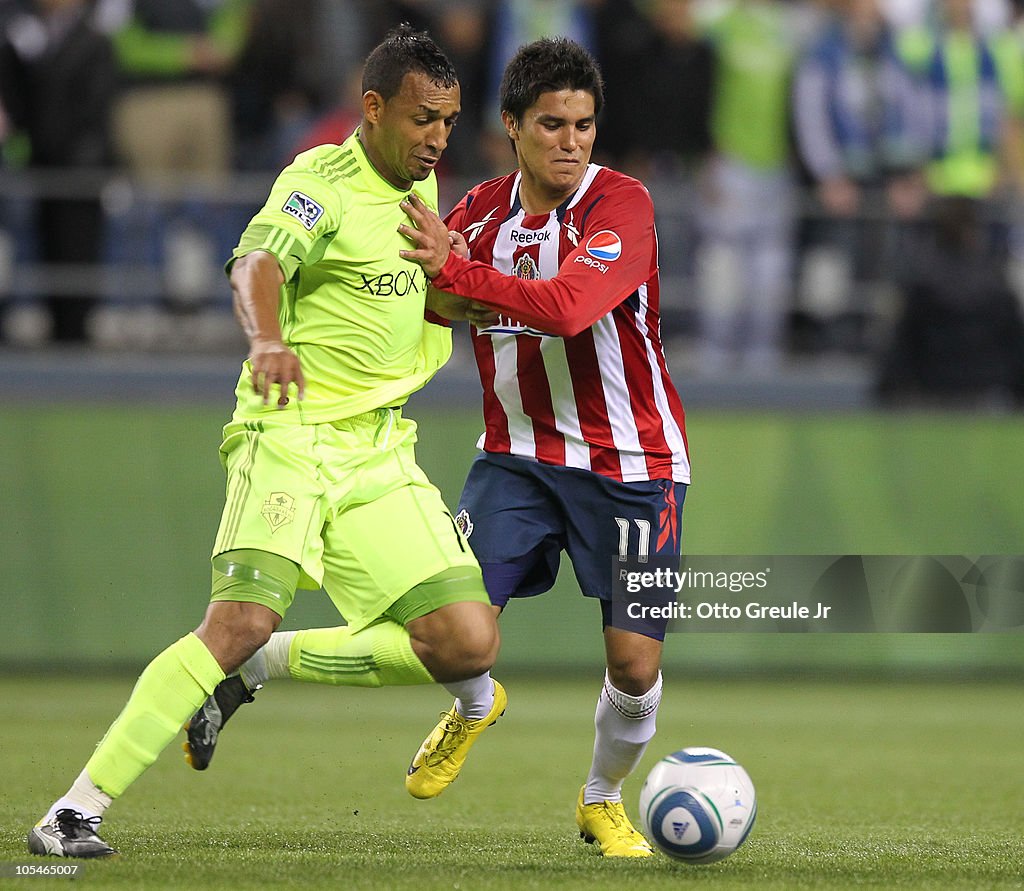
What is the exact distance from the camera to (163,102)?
39.8 ft

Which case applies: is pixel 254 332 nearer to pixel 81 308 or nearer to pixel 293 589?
pixel 293 589

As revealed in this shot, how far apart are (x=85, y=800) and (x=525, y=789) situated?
8.72ft

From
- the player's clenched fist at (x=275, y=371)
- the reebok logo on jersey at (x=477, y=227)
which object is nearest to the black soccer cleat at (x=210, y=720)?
the player's clenched fist at (x=275, y=371)

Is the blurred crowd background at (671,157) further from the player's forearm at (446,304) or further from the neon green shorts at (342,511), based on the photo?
the neon green shorts at (342,511)

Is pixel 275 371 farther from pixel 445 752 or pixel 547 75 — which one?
pixel 445 752

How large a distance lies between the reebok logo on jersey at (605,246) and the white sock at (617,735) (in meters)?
1.47

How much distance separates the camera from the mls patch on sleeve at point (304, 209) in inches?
227

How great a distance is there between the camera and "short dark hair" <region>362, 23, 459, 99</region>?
5.92 m

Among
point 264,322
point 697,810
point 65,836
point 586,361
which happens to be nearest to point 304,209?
point 264,322

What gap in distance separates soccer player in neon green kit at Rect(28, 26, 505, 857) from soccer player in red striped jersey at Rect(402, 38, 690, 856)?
0.81 feet

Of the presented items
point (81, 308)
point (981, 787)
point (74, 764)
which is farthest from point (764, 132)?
point (74, 764)

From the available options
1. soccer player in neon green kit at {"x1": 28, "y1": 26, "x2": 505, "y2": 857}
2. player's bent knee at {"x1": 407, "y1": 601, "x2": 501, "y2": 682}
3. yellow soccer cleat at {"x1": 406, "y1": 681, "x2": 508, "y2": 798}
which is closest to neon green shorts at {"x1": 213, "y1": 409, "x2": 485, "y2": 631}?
soccer player in neon green kit at {"x1": 28, "y1": 26, "x2": 505, "y2": 857}

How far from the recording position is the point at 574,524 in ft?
20.9

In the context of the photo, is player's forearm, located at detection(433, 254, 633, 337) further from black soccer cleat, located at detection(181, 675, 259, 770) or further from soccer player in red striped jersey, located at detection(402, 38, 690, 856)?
black soccer cleat, located at detection(181, 675, 259, 770)
